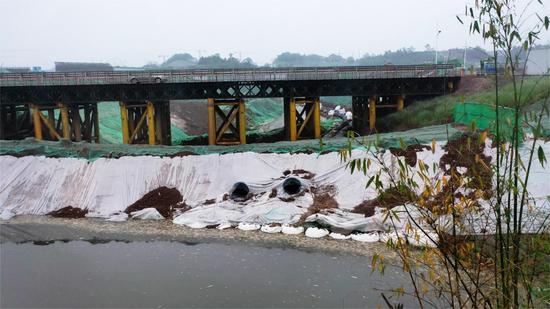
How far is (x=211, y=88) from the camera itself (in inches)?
1200

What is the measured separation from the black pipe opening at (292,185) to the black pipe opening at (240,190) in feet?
5.22

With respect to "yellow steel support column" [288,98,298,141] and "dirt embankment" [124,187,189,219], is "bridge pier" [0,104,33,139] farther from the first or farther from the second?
"yellow steel support column" [288,98,298,141]

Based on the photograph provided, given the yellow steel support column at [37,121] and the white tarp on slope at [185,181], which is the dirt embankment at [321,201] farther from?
the yellow steel support column at [37,121]

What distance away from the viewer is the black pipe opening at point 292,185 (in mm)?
19812

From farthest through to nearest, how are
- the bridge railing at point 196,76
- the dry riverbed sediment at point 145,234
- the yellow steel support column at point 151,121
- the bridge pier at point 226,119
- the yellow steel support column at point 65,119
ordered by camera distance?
1. the yellow steel support column at point 65,119
2. the bridge pier at point 226,119
3. the yellow steel support column at point 151,121
4. the bridge railing at point 196,76
5. the dry riverbed sediment at point 145,234

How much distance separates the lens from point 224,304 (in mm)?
12117

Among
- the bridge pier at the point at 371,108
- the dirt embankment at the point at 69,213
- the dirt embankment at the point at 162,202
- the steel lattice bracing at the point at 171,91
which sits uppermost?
the steel lattice bracing at the point at 171,91

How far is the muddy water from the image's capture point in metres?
12.3

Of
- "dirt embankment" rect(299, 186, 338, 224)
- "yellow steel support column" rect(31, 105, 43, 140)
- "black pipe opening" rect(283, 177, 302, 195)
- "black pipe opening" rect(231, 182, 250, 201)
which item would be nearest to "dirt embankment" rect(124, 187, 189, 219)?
"black pipe opening" rect(231, 182, 250, 201)

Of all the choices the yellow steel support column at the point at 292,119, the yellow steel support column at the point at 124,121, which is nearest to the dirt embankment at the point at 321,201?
the yellow steel support column at the point at 292,119

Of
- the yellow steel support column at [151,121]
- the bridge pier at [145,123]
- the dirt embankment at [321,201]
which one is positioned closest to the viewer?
the dirt embankment at [321,201]

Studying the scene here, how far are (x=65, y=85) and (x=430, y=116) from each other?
22.2 meters

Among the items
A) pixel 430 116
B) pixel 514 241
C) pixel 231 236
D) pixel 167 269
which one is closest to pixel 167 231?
pixel 231 236

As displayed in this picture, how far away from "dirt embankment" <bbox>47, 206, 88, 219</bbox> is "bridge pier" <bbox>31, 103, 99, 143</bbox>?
11.4 meters
